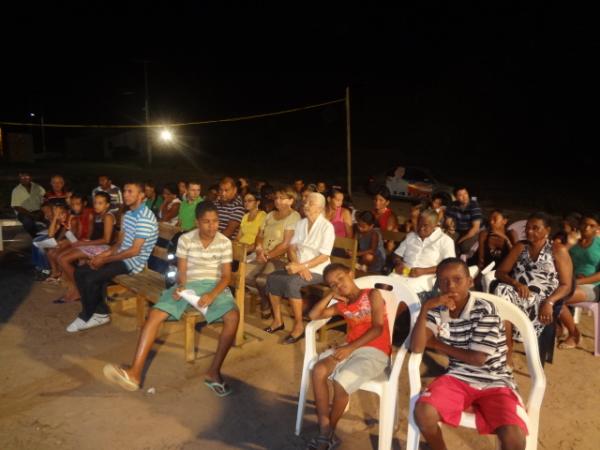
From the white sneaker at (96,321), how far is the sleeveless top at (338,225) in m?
2.96

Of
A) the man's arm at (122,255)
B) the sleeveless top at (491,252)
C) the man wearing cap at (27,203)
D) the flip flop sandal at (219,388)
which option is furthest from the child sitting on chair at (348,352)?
the man wearing cap at (27,203)

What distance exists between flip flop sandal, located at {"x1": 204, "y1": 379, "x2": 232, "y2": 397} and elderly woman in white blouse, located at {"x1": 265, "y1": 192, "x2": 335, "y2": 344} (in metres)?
1.10

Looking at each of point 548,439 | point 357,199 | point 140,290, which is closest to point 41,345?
point 140,290

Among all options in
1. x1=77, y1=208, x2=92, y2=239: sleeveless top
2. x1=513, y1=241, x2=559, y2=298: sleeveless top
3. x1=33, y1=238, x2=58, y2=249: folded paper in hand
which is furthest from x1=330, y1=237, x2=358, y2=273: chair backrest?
x1=33, y1=238, x2=58, y2=249: folded paper in hand

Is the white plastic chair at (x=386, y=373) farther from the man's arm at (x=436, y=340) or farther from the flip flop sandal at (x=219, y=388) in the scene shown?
the flip flop sandal at (x=219, y=388)

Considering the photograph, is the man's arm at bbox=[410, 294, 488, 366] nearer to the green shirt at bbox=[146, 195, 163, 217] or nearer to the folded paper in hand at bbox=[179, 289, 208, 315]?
the folded paper in hand at bbox=[179, 289, 208, 315]

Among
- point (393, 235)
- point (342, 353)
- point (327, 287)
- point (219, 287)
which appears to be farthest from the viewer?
point (393, 235)

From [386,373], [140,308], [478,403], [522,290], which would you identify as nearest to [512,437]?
[478,403]

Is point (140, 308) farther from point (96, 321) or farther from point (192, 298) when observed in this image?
point (192, 298)

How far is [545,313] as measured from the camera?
4156 mm

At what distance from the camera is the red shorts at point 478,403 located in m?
2.71

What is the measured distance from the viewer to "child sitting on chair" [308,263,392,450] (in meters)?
3.20

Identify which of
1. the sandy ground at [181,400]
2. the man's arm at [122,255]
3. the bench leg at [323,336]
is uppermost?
the man's arm at [122,255]

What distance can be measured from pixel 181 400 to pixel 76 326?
1.99 m
